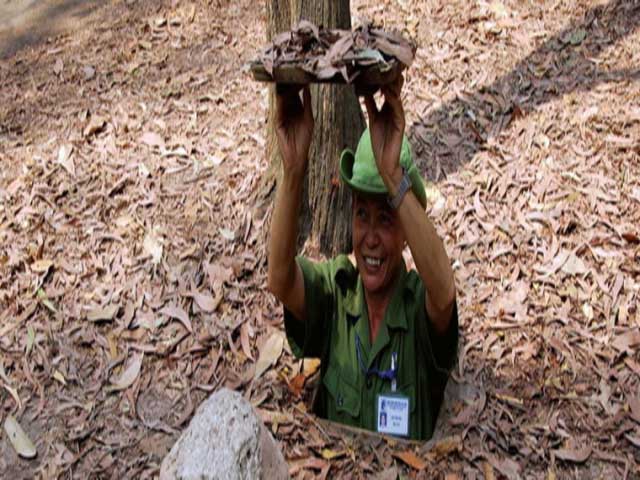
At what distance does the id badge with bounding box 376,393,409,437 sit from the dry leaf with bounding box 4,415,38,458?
5.49 ft

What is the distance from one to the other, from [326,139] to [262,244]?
0.77 meters

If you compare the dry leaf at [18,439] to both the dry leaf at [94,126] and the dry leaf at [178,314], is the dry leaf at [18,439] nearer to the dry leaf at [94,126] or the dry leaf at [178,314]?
the dry leaf at [178,314]

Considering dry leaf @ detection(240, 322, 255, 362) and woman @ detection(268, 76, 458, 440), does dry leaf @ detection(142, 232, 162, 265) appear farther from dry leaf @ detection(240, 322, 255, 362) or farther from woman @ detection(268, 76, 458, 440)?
woman @ detection(268, 76, 458, 440)

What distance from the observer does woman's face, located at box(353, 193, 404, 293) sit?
3.41 metres

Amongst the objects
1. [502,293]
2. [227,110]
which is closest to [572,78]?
[502,293]

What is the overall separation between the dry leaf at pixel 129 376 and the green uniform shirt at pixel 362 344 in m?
0.90

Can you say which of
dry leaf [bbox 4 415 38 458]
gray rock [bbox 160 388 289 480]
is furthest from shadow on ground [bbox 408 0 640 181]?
dry leaf [bbox 4 415 38 458]

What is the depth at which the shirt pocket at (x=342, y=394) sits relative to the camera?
3.72m

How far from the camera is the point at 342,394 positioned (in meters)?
3.76

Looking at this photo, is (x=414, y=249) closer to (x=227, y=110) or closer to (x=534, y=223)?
(x=534, y=223)

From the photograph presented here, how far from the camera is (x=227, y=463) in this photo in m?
2.73

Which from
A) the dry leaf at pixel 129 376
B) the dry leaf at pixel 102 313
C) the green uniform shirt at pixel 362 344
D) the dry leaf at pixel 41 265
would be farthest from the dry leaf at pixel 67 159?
the green uniform shirt at pixel 362 344

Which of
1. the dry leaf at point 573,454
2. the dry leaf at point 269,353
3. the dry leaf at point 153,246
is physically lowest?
the dry leaf at point 573,454

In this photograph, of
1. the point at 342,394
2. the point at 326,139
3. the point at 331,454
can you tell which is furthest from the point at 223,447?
the point at 326,139
